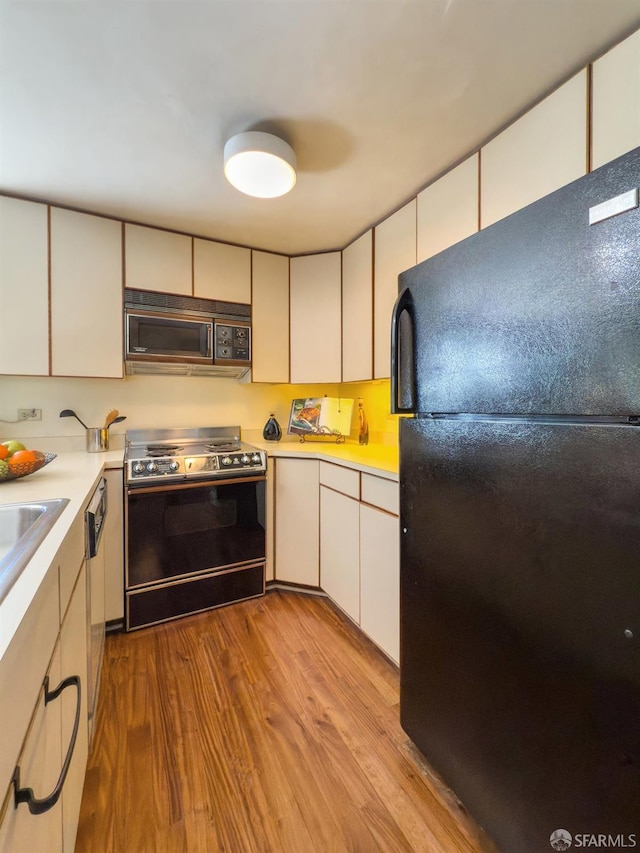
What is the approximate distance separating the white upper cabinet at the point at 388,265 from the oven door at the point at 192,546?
107 centimetres

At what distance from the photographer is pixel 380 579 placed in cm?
170

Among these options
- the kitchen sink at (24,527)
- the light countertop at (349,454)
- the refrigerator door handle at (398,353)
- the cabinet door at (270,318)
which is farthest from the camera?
the cabinet door at (270,318)

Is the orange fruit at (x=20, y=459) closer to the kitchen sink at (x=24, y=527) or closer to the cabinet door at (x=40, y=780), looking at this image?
the kitchen sink at (x=24, y=527)

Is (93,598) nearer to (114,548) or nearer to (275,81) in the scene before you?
Answer: (114,548)

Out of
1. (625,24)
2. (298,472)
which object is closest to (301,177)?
(625,24)

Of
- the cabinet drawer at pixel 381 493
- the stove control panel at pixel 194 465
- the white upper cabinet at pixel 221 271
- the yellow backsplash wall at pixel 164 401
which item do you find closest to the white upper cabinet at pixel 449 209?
the yellow backsplash wall at pixel 164 401

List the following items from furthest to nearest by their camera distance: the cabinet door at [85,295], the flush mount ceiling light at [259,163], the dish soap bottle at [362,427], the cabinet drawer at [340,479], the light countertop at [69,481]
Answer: the dish soap bottle at [362,427], the cabinet door at [85,295], the cabinet drawer at [340,479], the flush mount ceiling light at [259,163], the light countertop at [69,481]

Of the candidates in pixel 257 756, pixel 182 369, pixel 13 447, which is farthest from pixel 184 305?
pixel 257 756

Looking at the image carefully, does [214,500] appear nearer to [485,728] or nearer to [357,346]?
[357,346]

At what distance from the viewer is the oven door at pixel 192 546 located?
1.94 m

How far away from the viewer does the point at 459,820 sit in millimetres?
1055

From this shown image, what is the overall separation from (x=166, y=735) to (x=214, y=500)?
105 centimetres

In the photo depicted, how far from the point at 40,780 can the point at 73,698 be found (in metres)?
0.33

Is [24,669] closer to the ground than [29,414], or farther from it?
closer to the ground
